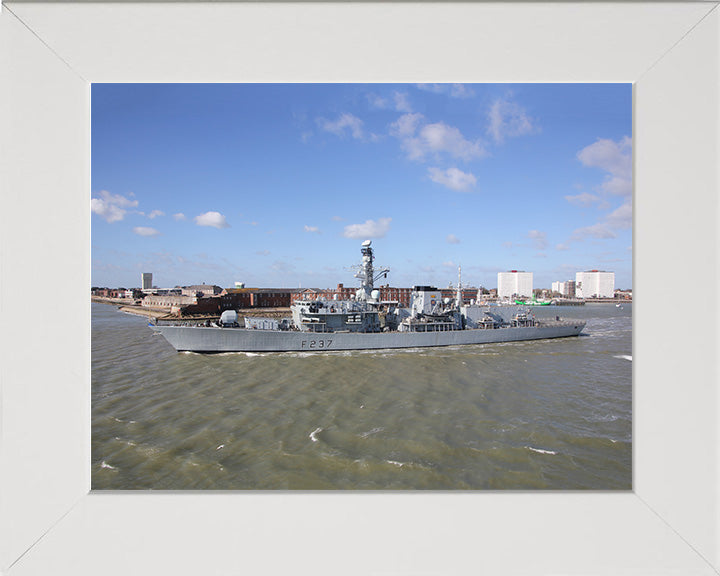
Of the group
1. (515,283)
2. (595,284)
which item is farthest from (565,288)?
(515,283)

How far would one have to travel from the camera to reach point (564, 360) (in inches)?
415

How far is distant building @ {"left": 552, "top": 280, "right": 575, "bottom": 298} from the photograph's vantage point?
51878 millimetres

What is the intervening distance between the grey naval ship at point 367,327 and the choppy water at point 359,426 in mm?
1754

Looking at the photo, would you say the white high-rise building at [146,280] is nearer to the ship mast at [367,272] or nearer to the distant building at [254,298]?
the distant building at [254,298]

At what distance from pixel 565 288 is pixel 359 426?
204 feet

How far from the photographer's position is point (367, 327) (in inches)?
518

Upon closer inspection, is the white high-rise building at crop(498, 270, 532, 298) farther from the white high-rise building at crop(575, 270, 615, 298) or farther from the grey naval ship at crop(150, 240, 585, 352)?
the grey naval ship at crop(150, 240, 585, 352)

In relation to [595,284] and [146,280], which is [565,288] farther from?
[146,280]

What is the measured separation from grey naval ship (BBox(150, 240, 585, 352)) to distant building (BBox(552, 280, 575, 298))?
43.3m

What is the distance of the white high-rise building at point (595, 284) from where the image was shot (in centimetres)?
4488
